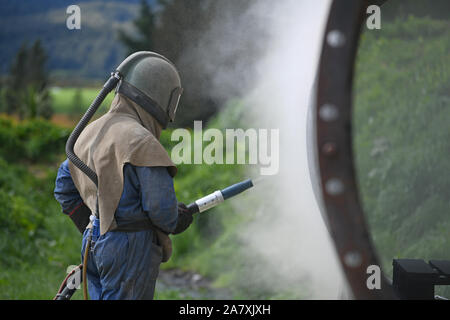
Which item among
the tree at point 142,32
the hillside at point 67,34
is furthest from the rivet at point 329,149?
the hillside at point 67,34

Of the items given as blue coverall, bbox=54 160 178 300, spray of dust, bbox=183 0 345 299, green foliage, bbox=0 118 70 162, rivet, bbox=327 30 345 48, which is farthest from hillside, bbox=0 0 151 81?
rivet, bbox=327 30 345 48

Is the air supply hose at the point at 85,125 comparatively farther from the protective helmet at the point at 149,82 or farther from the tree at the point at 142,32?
the tree at the point at 142,32

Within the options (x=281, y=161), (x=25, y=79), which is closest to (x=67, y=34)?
(x=25, y=79)

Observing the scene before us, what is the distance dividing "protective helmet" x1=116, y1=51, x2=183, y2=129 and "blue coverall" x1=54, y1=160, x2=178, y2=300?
323mm

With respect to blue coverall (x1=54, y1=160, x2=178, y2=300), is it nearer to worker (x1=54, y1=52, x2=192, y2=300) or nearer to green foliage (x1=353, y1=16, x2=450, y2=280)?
worker (x1=54, y1=52, x2=192, y2=300)

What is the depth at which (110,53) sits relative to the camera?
31.3 feet

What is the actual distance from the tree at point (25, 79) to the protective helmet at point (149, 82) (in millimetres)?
6646

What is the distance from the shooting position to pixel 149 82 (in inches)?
103

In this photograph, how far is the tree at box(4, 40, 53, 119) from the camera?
891 centimetres

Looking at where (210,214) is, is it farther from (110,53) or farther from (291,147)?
(110,53)

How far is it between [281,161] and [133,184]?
150 inches

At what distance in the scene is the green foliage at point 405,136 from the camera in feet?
16.6

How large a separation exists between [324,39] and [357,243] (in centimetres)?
57

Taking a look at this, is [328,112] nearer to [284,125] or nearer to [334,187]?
[334,187]
